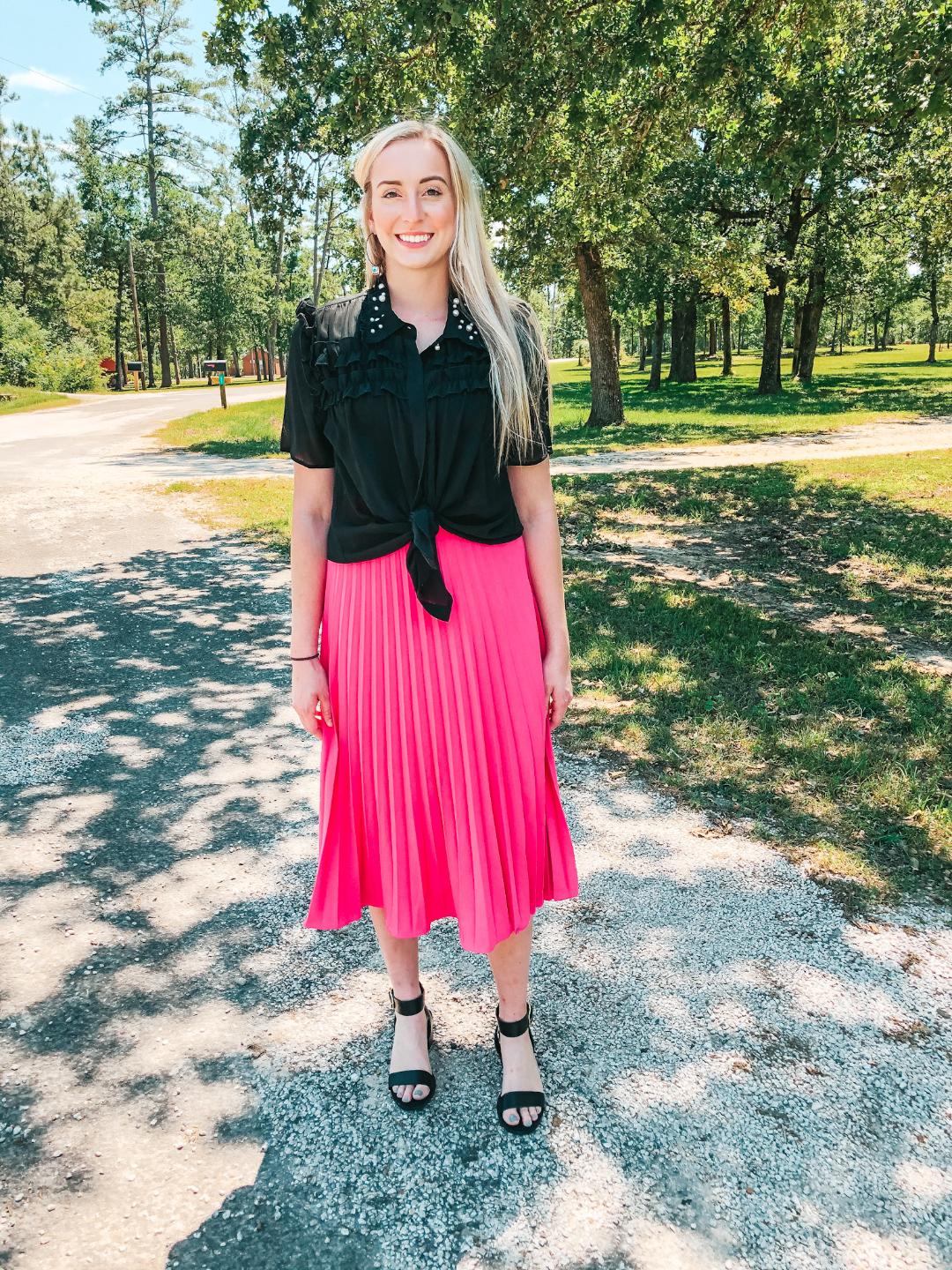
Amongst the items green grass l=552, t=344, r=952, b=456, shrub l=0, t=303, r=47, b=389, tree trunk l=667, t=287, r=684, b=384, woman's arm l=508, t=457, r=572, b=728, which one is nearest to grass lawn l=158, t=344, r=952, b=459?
green grass l=552, t=344, r=952, b=456

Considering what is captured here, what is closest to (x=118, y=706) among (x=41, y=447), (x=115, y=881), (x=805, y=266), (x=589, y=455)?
(x=115, y=881)

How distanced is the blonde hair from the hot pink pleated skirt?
0.30 metres

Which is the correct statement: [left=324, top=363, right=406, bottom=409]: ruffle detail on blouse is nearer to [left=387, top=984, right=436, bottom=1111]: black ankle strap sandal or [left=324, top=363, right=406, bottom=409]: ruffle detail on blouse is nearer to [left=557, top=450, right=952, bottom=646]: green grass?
[left=387, top=984, right=436, bottom=1111]: black ankle strap sandal

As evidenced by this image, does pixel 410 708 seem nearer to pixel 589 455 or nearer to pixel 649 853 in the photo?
pixel 649 853

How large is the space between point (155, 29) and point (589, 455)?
1433 inches

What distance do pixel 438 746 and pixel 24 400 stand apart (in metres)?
33.8

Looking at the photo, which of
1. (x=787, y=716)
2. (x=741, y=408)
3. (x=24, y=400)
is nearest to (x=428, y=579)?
(x=787, y=716)

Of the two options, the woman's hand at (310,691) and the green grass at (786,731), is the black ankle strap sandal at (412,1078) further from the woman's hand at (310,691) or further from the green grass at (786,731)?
the green grass at (786,731)

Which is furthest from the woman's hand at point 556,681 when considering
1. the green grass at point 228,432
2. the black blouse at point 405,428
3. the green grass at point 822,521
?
the green grass at point 228,432

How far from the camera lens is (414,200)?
6.36 ft

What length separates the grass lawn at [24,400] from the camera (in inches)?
1125

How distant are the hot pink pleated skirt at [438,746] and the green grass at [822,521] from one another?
14.1 ft

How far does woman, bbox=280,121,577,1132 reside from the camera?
1.96 metres

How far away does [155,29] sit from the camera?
37188 mm
